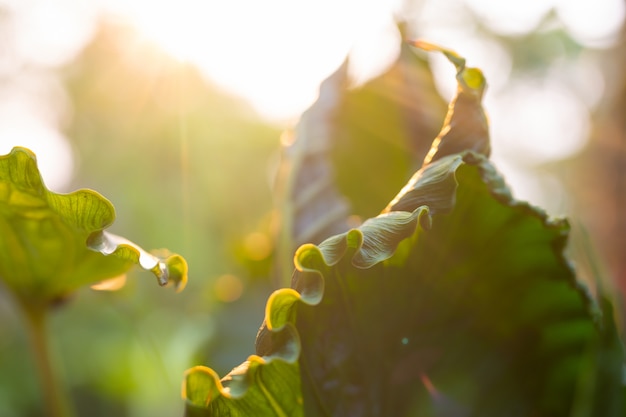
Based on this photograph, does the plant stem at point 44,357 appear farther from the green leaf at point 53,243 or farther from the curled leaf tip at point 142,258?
the curled leaf tip at point 142,258

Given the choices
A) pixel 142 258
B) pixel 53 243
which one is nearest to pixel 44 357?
pixel 53 243

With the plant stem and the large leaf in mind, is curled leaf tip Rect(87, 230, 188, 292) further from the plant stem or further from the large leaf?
the plant stem

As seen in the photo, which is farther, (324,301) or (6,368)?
(6,368)

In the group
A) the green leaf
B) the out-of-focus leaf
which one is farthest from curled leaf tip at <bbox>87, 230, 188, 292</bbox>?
the out-of-focus leaf

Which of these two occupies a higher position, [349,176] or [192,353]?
[349,176]

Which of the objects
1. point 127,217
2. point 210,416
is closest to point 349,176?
point 210,416

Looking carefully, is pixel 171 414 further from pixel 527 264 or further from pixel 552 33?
pixel 552 33

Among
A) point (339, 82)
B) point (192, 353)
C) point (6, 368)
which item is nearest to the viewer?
point (339, 82)

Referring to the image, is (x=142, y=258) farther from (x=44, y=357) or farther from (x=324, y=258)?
(x=44, y=357)
